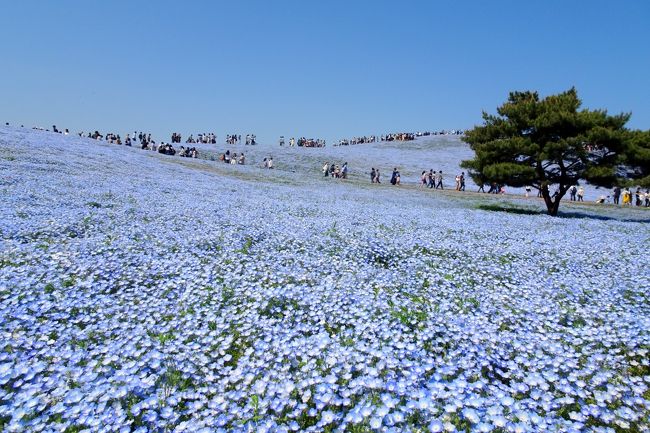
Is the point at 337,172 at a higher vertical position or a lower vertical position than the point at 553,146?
lower

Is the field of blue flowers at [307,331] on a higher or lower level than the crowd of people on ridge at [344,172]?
lower

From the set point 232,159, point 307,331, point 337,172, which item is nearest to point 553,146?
point 307,331

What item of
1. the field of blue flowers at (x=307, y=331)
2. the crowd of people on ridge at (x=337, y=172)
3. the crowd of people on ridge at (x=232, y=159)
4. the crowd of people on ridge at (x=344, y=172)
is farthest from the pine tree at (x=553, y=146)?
the crowd of people on ridge at (x=232, y=159)

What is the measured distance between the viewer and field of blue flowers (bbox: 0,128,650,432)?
3451mm

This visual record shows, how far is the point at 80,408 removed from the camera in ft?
10.8

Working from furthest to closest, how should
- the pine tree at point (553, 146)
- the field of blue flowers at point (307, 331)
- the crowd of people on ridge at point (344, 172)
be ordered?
1. the crowd of people on ridge at point (344, 172)
2. the pine tree at point (553, 146)
3. the field of blue flowers at point (307, 331)

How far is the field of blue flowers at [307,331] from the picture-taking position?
11.3 feet

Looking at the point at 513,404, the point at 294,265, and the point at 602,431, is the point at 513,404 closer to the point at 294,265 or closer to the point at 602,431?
the point at 602,431

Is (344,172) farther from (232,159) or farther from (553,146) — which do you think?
(553,146)

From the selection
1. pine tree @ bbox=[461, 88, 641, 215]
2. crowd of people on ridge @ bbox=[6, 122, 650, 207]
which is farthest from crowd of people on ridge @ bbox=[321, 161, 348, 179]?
pine tree @ bbox=[461, 88, 641, 215]

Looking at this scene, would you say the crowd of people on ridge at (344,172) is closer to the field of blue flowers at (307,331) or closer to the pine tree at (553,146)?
the pine tree at (553,146)

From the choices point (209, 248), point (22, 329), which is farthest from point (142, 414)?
point (209, 248)

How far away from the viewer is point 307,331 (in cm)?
520

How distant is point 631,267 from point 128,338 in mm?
9420
